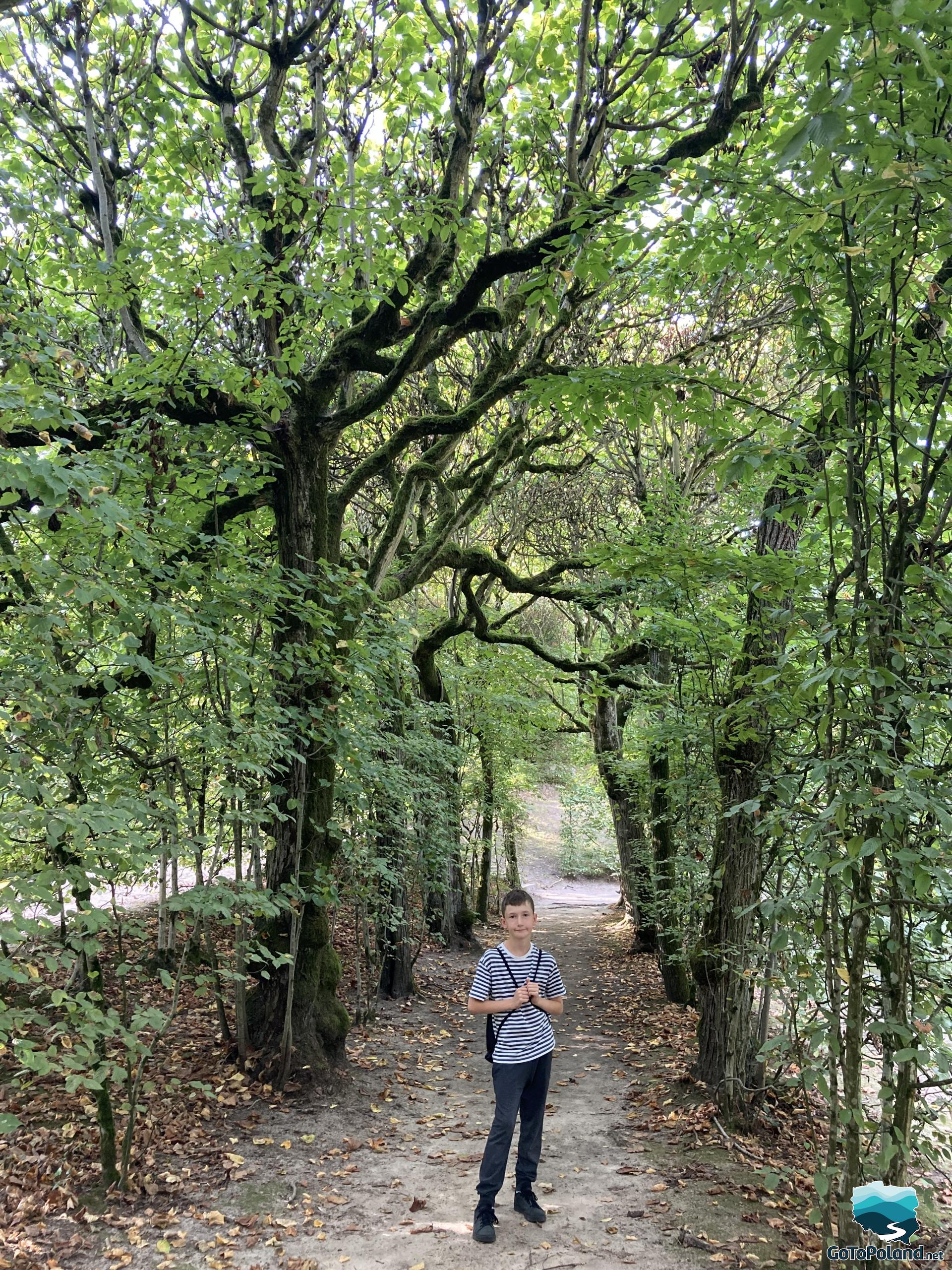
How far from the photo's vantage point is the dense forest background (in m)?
2.70

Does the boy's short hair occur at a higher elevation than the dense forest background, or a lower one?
lower

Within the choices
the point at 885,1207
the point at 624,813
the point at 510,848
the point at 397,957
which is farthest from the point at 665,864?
the point at 510,848

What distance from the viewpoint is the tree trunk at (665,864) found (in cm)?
960

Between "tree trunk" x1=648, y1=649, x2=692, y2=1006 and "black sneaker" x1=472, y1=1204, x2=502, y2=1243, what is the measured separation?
5702mm

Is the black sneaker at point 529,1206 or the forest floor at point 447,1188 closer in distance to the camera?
the forest floor at point 447,1188

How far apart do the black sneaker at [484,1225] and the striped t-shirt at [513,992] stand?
0.73 m

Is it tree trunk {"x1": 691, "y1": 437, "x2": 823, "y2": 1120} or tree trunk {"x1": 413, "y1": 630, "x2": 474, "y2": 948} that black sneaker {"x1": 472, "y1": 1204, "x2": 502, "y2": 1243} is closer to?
tree trunk {"x1": 691, "y1": 437, "x2": 823, "y2": 1120}

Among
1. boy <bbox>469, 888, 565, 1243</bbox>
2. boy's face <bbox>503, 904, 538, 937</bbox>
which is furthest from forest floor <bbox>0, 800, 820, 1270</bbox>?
boy's face <bbox>503, 904, 538, 937</bbox>

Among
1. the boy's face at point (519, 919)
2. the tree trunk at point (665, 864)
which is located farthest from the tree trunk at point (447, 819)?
the boy's face at point (519, 919)

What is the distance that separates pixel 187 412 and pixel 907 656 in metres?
5.41

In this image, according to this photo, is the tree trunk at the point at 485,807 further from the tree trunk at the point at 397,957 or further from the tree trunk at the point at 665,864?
the tree trunk at the point at 397,957

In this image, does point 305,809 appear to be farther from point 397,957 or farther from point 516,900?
point 397,957

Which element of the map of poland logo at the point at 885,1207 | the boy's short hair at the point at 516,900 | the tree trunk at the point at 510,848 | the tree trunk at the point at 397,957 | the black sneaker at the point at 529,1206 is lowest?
the tree trunk at the point at 510,848

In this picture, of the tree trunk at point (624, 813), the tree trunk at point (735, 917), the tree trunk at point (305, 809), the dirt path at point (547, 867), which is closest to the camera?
the tree trunk at point (735, 917)
